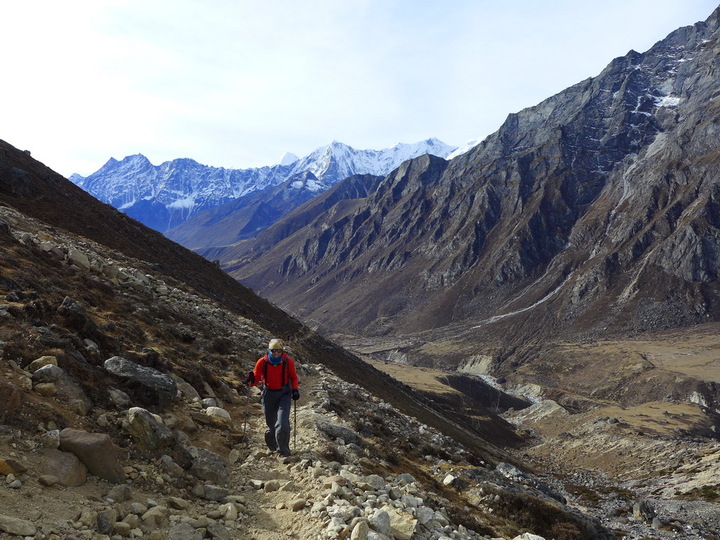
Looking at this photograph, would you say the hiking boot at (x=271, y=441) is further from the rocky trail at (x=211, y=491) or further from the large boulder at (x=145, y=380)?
the large boulder at (x=145, y=380)

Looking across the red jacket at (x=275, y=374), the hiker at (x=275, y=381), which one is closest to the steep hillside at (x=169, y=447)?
the hiker at (x=275, y=381)

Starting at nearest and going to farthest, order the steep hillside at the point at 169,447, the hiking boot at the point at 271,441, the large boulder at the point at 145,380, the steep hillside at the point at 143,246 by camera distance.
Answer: the steep hillside at the point at 169,447
the large boulder at the point at 145,380
the hiking boot at the point at 271,441
the steep hillside at the point at 143,246

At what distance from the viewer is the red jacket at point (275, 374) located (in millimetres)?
12508

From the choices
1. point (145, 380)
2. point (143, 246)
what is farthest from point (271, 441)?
point (143, 246)

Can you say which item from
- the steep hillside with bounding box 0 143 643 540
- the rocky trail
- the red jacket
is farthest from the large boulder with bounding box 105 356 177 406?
the red jacket

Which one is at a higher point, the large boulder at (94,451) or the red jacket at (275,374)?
the red jacket at (275,374)

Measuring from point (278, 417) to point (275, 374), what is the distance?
45.0 inches

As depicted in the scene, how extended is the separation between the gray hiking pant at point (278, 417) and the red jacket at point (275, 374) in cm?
17

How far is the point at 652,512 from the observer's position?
34312 millimetres

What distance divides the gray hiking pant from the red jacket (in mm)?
169

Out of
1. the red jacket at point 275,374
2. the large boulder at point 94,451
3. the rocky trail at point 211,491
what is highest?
the red jacket at point 275,374

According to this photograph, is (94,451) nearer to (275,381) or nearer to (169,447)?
(169,447)

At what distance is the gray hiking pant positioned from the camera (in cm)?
1182

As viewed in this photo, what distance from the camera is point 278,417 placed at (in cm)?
1207
